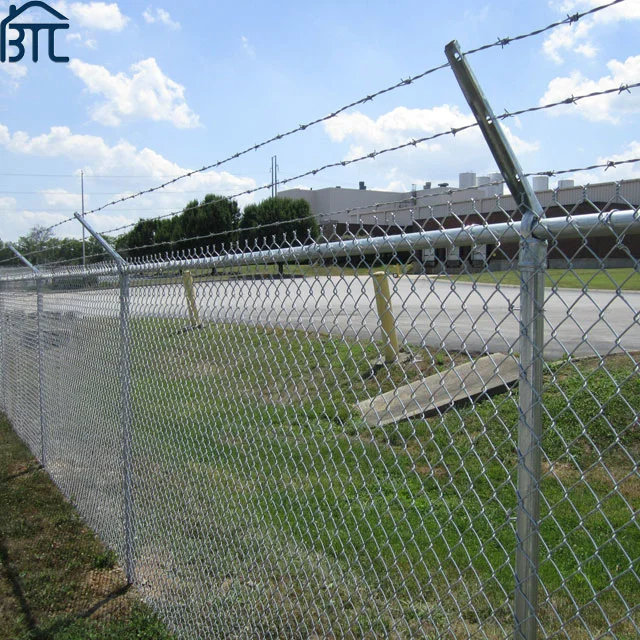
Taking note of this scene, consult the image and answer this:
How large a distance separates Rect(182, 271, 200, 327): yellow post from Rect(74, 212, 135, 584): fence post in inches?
16.0

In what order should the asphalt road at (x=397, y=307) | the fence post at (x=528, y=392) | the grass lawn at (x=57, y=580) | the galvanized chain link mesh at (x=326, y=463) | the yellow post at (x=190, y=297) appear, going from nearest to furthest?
1. the fence post at (x=528, y=392)
2. the asphalt road at (x=397, y=307)
3. the galvanized chain link mesh at (x=326, y=463)
4. the grass lawn at (x=57, y=580)
5. the yellow post at (x=190, y=297)

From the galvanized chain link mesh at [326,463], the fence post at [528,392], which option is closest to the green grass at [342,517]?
the galvanized chain link mesh at [326,463]

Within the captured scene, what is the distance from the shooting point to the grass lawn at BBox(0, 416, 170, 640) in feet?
11.5

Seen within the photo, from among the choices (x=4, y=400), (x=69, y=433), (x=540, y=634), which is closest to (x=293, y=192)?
(x=4, y=400)

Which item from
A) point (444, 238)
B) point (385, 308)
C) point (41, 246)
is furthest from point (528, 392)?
point (41, 246)

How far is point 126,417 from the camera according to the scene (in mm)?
3967

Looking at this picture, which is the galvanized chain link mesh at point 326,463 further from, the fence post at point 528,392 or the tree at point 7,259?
the tree at point 7,259

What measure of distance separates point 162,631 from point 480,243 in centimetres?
278

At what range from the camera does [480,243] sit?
179 cm

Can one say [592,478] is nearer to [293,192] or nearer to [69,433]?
[69,433]

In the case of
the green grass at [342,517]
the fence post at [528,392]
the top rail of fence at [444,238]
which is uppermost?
the top rail of fence at [444,238]

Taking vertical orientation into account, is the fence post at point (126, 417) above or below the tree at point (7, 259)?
below

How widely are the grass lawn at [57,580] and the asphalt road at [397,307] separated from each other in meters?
1.64

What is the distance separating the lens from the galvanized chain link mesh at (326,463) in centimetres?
215
